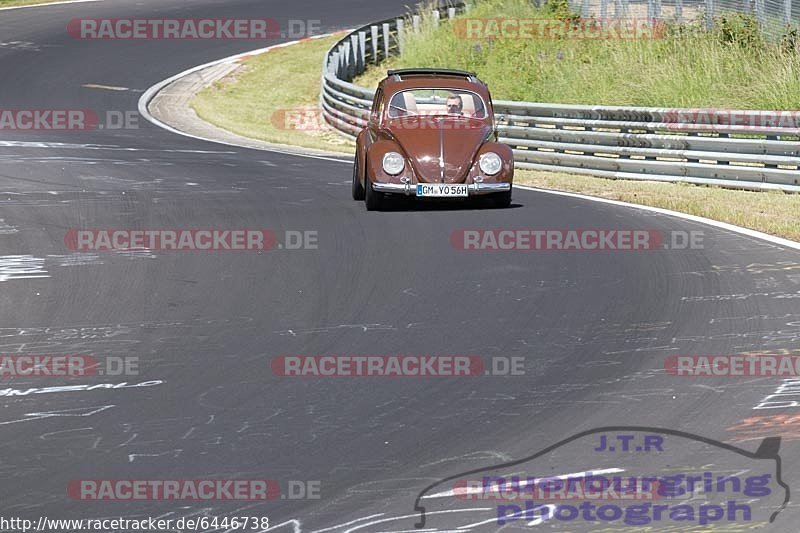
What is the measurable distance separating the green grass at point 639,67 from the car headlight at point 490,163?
821 centimetres

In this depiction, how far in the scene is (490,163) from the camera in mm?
14469

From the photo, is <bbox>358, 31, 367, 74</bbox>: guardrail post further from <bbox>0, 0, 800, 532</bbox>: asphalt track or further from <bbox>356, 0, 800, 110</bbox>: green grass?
<bbox>0, 0, 800, 532</bbox>: asphalt track

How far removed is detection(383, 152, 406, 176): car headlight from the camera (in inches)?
564

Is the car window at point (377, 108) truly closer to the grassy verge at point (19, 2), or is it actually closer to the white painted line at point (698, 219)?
the white painted line at point (698, 219)

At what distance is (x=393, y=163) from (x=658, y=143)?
17.6ft

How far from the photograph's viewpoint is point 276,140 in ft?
84.8

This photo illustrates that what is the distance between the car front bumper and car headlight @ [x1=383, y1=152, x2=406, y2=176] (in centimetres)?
15

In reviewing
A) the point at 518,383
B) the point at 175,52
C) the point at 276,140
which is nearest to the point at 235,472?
the point at 518,383

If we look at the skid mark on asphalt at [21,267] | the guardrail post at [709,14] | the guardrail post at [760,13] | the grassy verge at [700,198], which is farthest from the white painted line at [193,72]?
the skid mark on asphalt at [21,267]

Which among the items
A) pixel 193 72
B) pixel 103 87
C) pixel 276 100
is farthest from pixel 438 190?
pixel 193 72

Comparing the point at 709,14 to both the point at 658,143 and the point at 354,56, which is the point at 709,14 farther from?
the point at 354,56

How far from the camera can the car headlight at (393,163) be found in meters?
14.3

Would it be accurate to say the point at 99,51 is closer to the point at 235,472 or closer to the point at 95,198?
the point at 95,198

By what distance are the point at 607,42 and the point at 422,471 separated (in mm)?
22908
